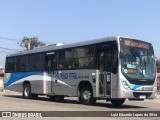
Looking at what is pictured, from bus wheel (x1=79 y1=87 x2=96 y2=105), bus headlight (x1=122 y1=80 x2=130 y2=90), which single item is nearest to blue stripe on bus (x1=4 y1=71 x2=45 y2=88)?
bus wheel (x1=79 y1=87 x2=96 y2=105)

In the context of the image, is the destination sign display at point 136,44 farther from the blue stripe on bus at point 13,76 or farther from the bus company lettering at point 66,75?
the blue stripe on bus at point 13,76

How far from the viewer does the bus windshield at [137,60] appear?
1788 centimetres

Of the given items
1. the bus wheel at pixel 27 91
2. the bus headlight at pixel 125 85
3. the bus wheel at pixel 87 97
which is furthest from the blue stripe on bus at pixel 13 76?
the bus headlight at pixel 125 85

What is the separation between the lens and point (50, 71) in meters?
23.2

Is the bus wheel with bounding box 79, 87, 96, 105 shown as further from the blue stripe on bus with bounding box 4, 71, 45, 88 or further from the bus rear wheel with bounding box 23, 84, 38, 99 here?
the bus rear wheel with bounding box 23, 84, 38, 99

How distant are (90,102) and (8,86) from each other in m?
10.4

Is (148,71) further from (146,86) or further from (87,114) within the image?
(87,114)

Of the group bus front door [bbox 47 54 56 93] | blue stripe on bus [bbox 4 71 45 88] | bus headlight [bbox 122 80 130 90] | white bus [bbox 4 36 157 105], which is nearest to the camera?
bus headlight [bbox 122 80 130 90]

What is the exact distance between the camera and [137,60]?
60.0ft

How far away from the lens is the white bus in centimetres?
1781

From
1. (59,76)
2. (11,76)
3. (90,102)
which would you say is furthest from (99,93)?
(11,76)

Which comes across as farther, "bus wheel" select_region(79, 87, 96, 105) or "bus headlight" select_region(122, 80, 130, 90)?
"bus wheel" select_region(79, 87, 96, 105)

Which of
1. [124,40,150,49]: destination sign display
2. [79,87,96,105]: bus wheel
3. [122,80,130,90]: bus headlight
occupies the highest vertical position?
[124,40,150,49]: destination sign display

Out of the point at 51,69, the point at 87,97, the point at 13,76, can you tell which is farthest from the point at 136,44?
the point at 13,76
